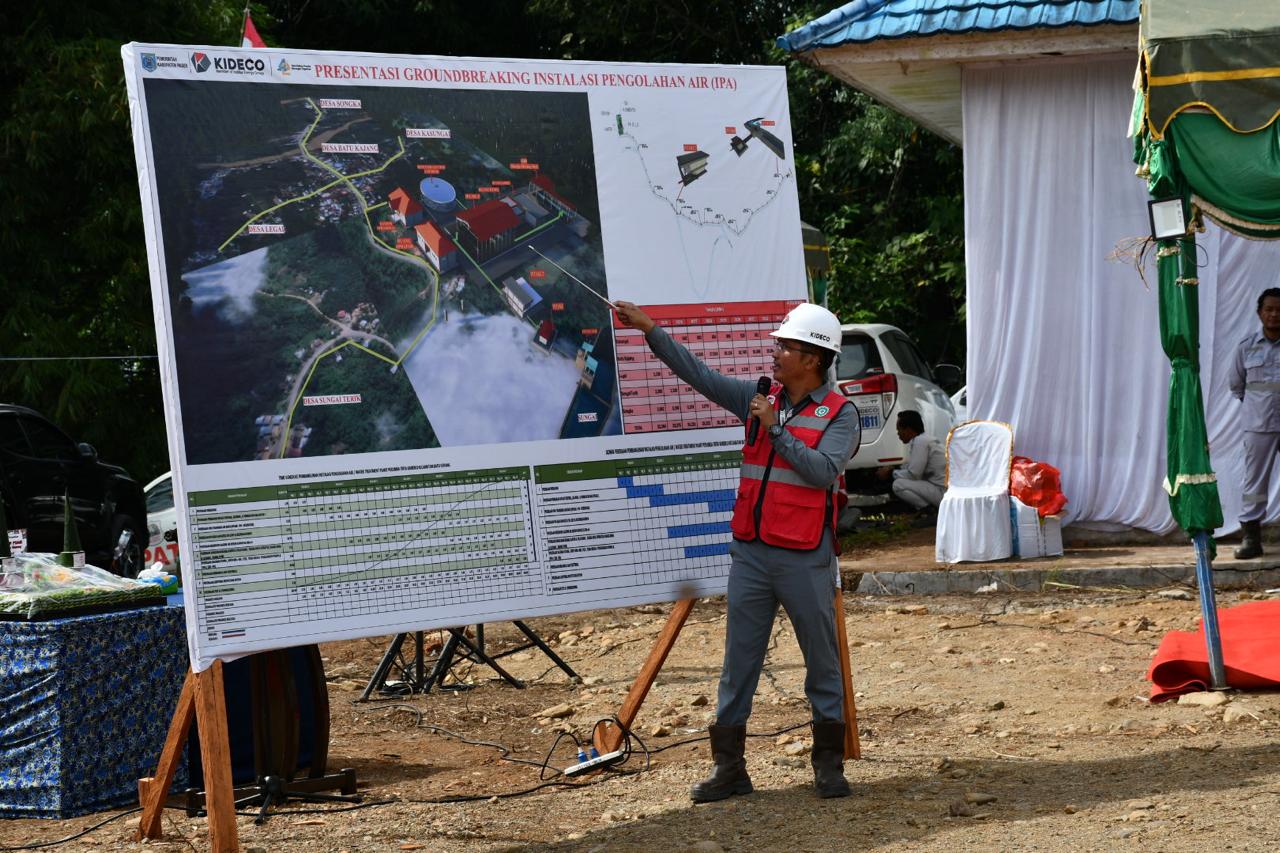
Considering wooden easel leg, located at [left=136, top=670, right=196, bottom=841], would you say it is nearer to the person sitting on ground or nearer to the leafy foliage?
the leafy foliage

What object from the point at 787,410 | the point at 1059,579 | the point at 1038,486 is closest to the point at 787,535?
the point at 787,410

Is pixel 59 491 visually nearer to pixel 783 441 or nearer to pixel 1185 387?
pixel 783 441

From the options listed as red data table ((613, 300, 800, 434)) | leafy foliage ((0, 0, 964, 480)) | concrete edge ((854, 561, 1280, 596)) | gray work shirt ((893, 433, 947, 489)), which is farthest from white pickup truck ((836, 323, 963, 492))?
red data table ((613, 300, 800, 434))

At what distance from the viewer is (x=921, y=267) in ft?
69.9

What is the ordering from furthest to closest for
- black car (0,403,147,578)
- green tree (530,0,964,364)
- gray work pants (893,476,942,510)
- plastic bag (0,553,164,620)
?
green tree (530,0,964,364), gray work pants (893,476,942,510), black car (0,403,147,578), plastic bag (0,553,164,620)

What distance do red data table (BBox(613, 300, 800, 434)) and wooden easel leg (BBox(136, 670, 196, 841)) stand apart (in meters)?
2.09

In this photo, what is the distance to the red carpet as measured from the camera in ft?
25.1

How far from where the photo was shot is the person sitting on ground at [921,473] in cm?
1471

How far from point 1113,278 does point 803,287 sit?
18.8 ft

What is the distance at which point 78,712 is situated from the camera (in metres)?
6.48

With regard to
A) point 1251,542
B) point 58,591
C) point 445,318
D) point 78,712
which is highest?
point 445,318

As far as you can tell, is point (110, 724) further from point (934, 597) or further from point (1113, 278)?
point (1113, 278)

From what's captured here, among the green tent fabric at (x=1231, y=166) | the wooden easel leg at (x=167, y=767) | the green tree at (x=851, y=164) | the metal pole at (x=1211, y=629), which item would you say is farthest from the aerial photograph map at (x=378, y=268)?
the green tree at (x=851, y=164)

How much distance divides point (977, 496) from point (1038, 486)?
52 cm
